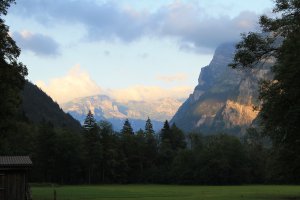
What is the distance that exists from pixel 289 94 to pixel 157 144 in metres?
132

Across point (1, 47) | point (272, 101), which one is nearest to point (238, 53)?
point (272, 101)

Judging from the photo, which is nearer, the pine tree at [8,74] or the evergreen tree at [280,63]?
the evergreen tree at [280,63]

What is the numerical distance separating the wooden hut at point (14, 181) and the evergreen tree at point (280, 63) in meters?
20.5

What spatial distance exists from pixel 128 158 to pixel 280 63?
123424mm

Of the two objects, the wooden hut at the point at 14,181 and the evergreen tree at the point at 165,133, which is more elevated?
the evergreen tree at the point at 165,133

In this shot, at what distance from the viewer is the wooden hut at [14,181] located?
39406 mm

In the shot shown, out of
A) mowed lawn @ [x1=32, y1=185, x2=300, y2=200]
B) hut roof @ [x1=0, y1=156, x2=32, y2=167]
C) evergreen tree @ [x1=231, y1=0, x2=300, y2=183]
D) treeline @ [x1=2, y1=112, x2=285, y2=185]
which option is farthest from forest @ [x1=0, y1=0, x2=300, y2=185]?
evergreen tree @ [x1=231, y1=0, x2=300, y2=183]

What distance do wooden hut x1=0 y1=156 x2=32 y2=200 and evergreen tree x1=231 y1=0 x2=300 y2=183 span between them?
20452mm

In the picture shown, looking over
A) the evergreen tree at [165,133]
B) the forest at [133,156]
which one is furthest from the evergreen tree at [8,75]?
the evergreen tree at [165,133]

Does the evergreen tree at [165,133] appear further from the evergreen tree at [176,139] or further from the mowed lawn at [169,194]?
the mowed lawn at [169,194]

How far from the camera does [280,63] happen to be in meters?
30.9

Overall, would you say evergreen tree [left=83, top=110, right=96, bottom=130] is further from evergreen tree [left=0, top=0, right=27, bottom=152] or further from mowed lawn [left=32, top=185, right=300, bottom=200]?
evergreen tree [left=0, top=0, right=27, bottom=152]

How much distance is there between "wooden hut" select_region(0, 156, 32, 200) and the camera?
3941 cm

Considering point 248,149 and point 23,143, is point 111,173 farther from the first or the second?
point 248,149
